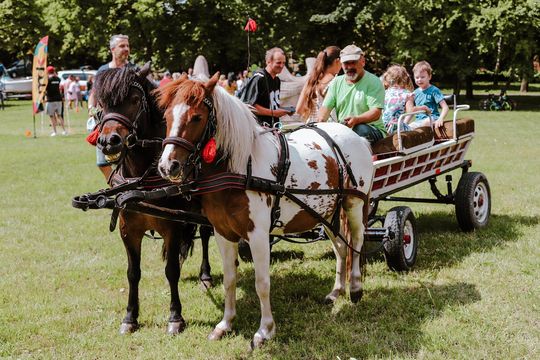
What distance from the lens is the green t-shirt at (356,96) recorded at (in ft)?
19.7

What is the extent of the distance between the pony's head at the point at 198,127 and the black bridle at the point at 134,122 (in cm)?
34

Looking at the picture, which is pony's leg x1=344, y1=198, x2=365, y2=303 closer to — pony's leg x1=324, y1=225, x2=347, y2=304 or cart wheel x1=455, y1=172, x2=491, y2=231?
pony's leg x1=324, y1=225, x2=347, y2=304

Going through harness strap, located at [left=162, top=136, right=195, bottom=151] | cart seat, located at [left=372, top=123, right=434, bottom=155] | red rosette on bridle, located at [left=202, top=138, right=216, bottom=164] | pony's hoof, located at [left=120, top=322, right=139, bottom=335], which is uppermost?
harness strap, located at [left=162, top=136, right=195, bottom=151]

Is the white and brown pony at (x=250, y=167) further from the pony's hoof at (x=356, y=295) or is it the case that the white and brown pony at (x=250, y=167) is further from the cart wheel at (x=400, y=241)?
the cart wheel at (x=400, y=241)

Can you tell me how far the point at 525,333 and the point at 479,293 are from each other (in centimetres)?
93

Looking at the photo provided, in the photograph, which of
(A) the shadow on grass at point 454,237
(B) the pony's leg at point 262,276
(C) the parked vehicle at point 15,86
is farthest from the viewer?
(C) the parked vehicle at point 15,86

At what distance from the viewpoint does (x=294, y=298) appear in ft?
18.5

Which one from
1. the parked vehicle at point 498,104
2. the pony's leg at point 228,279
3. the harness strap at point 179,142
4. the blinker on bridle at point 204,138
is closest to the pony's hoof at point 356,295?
the pony's leg at point 228,279

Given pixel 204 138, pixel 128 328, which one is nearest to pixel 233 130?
pixel 204 138

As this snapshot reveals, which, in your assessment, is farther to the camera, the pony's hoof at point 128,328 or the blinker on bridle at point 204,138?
the pony's hoof at point 128,328

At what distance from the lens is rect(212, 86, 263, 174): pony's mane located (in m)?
4.21

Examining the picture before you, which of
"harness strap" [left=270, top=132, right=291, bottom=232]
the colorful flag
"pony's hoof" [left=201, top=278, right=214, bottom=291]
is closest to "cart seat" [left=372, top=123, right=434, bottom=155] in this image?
"harness strap" [left=270, top=132, right=291, bottom=232]

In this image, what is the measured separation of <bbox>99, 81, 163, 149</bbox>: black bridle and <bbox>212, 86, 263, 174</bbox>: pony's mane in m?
0.58

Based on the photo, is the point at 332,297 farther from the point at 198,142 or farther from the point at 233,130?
the point at 198,142
